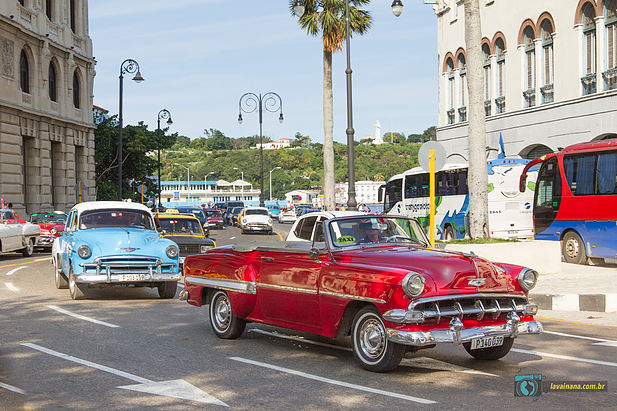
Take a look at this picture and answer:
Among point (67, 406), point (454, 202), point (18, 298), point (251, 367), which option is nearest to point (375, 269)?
point (251, 367)

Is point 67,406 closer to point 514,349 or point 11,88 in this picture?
point 514,349

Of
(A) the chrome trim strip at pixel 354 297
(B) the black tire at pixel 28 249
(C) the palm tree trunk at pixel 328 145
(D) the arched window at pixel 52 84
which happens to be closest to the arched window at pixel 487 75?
(C) the palm tree trunk at pixel 328 145

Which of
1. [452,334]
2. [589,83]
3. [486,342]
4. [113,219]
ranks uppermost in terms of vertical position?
[589,83]

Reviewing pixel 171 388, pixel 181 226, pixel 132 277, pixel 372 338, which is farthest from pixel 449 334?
pixel 181 226

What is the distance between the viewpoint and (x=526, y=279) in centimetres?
810

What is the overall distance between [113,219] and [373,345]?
9060 mm

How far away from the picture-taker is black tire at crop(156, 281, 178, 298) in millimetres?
14500

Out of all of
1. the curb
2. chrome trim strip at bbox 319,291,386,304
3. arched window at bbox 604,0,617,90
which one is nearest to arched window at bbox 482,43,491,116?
arched window at bbox 604,0,617,90

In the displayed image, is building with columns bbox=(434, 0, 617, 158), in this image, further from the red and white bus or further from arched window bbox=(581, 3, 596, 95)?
the red and white bus

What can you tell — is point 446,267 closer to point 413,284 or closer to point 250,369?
point 413,284

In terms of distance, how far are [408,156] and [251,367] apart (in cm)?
12644

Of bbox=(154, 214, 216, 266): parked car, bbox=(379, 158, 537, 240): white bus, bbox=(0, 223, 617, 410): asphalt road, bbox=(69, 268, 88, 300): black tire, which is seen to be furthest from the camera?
bbox=(379, 158, 537, 240): white bus

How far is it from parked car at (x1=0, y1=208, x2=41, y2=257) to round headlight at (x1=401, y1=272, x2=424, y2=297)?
1986cm

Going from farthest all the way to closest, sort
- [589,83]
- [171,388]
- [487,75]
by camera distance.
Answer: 1. [487,75]
2. [589,83]
3. [171,388]
